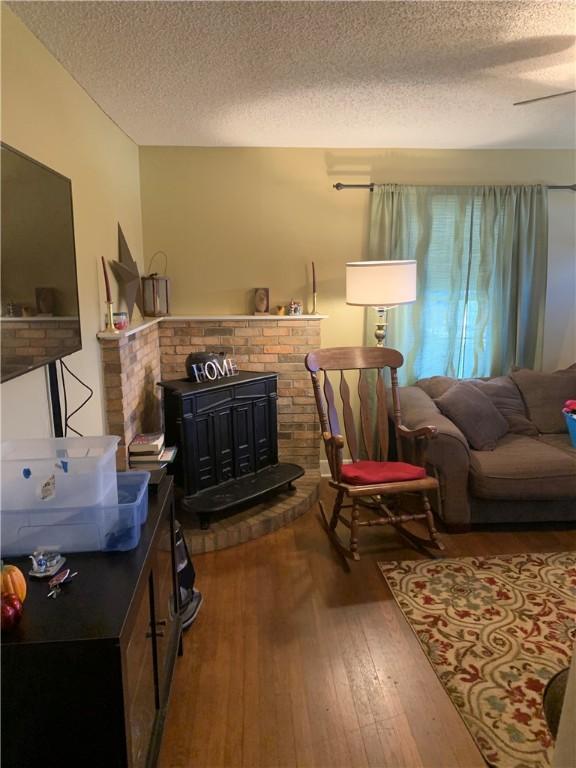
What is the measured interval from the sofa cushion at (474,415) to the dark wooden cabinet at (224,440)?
3.49 ft

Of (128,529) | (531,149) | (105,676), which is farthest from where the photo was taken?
(531,149)

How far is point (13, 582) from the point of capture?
48.3 inches

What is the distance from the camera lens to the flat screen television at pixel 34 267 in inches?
60.1

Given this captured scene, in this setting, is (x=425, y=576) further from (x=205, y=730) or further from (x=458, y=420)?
(x=205, y=730)

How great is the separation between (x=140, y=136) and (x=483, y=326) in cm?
277

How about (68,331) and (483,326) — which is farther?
(483,326)

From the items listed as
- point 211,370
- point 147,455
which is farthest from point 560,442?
point 147,455

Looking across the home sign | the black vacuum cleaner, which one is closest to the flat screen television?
the black vacuum cleaner

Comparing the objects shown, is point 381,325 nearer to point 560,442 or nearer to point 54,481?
point 560,442

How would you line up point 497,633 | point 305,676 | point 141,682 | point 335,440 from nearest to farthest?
1. point 141,682
2. point 305,676
3. point 497,633
4. point 335,440

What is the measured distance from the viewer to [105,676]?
1.15 m

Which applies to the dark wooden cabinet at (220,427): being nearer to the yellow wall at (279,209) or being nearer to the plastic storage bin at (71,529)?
the yellow wall at (279,209)

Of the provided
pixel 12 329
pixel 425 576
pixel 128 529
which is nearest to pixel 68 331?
pixel 12 329

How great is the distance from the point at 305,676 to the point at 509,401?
8.19 feet
